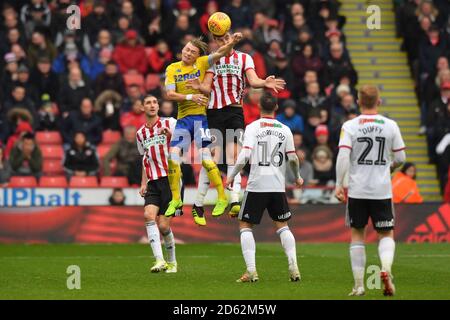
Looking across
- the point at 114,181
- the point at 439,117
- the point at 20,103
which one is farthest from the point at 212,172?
the point at 439,117

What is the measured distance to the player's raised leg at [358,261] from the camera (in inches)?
555

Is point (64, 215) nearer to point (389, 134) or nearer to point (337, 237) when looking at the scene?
point (337, 237)

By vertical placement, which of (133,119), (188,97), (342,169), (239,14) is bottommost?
(342,169)

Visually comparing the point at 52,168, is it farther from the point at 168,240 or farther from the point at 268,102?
the point at 268,102

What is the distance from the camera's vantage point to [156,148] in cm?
1811

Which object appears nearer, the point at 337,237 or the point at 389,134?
the point at 389,134

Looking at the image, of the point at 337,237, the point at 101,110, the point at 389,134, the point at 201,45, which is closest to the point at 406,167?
the point at 337,237

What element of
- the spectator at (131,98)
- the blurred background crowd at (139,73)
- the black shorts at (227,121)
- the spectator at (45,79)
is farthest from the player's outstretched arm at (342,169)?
the spectator at (45,79)

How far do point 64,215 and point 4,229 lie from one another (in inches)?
49.5

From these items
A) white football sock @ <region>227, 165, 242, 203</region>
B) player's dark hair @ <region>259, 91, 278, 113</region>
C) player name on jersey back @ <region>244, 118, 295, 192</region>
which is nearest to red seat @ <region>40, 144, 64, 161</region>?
white football sock @ <region>227, 165, 242, 203</region>

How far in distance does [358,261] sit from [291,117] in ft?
44.7

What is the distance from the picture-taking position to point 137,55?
1151 inches

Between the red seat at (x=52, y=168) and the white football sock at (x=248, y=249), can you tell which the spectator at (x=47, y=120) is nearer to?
the red seat at (x=52, y=168)

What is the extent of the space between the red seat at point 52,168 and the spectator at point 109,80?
2.24m
